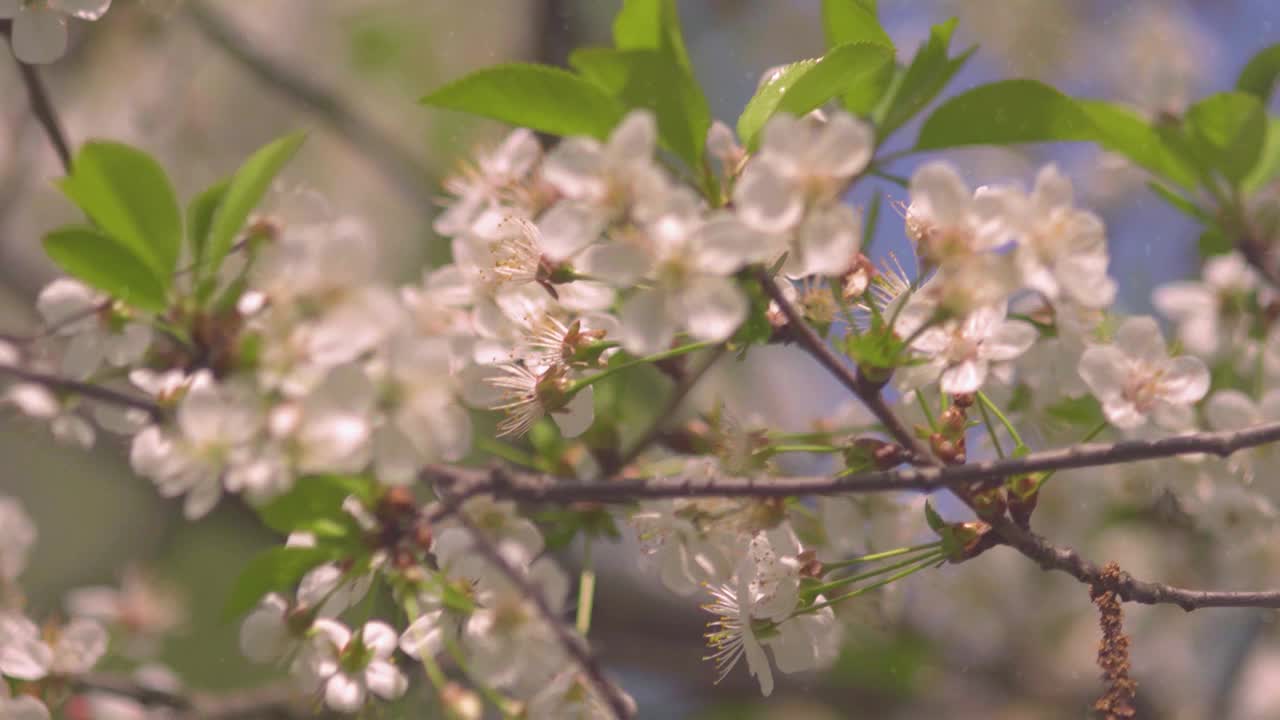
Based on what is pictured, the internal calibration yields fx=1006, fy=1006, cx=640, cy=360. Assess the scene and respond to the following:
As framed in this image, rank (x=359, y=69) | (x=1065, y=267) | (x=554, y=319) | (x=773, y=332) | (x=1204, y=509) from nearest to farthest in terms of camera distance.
A: (x=1065, y=267), (x=773, y=332), (x=554, y=319), (x=1204, y=509), (x=359, y=69)

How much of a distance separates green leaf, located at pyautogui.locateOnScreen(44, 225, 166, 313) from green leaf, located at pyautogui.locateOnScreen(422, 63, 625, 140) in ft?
0.94

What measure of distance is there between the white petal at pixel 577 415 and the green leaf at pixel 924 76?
43cm

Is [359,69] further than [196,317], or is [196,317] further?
[359,69]

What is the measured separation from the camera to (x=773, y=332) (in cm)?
99

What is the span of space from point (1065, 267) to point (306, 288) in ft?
2.06

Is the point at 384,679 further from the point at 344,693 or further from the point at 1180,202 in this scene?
the point at 1180,202

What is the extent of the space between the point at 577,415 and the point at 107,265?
50cm

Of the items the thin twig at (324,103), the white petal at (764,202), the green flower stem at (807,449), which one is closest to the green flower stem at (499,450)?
the green flower stem at (807,449)

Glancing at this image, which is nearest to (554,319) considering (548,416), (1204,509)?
(548,416)

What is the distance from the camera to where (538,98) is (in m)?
0.89

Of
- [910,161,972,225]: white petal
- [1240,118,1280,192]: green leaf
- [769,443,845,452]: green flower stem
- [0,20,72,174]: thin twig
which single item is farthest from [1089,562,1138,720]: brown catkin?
[0,20,72,174]: thin twig

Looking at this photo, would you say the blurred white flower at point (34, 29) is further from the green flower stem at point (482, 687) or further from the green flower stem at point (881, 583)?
the green flower stem at point (881, 583)

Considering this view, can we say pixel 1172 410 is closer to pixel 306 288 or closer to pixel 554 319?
pixel 554 319

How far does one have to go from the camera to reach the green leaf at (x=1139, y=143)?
1.11 meters
